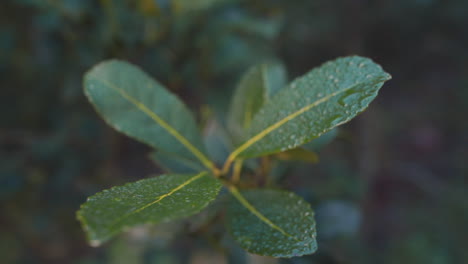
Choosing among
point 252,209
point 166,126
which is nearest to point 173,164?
point 166,126

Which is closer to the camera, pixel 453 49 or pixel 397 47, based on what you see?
pixel 453 49

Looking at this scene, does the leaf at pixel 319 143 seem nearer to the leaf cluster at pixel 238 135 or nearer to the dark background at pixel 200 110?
the leaf cluster at pixel 238 135

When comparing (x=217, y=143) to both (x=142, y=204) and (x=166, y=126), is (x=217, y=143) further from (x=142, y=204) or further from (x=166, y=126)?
(x=142, y=204)

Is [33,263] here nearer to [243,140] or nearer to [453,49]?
[243,140]

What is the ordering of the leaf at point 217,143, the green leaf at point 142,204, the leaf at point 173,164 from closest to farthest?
1. the green leaf at point 142,204
2. the leaf at point 173,164
3. the leaf at point 217,143

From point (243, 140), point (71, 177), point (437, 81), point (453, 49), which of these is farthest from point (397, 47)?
point (243, 140)

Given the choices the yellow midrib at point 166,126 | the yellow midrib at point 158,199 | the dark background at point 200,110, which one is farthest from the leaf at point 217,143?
the yellow midrib at point 158,199
